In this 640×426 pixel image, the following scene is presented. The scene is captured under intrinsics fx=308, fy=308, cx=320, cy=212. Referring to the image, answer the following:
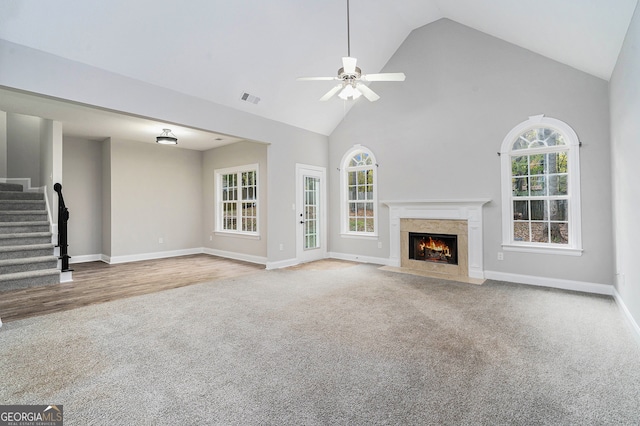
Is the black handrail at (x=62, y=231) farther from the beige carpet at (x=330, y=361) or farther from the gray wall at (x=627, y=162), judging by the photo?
the gray wall at (x=627, y=162)

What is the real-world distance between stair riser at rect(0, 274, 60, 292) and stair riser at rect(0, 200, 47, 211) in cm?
192

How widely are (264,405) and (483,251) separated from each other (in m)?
4.58

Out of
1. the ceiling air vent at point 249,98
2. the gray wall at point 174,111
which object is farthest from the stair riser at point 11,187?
the ceiling air vent at point 249,98

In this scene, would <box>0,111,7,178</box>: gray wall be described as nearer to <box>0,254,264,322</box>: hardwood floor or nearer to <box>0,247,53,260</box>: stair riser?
<box>0,254,264,322</box>: hardwood floor

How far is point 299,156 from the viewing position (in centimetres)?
660

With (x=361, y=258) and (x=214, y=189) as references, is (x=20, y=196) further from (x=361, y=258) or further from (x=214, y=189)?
(x=361, y=258)

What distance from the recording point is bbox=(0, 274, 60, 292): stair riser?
4.52m

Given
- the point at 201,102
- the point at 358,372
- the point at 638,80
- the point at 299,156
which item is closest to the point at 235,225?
the point at 299,156

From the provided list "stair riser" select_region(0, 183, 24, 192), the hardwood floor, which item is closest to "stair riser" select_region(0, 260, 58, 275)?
the hardwood floor

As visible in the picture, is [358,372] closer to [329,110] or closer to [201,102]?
[201,102]

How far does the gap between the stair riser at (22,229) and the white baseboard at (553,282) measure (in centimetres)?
778

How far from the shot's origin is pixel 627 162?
10.5 feet

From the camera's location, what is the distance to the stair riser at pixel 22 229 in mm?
5240
